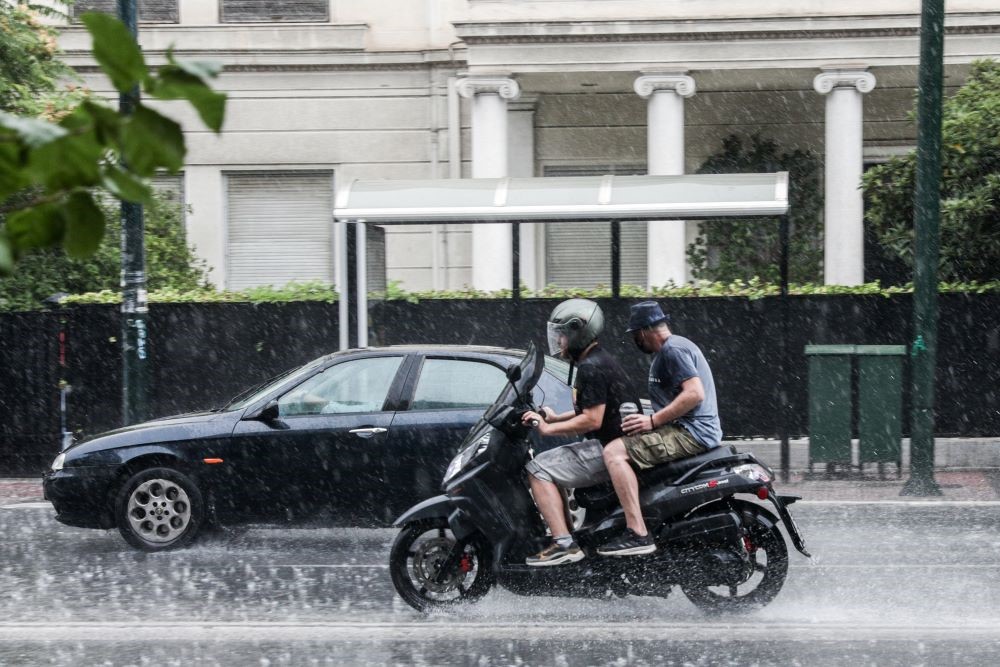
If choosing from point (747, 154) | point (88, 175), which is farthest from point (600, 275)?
point (88, 175)

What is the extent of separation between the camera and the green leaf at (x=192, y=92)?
177cm

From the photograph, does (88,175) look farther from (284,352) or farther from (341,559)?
(284,352)

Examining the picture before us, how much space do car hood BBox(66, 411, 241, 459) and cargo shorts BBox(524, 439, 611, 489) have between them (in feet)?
10.1

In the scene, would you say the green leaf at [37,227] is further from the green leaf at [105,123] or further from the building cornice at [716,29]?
the building cornice at [716,29]

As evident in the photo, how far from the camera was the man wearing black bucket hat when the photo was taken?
265 inches

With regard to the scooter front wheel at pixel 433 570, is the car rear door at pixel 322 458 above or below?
above

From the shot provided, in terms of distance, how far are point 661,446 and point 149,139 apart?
5.34 metres

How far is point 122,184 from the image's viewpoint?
1847 millimetres

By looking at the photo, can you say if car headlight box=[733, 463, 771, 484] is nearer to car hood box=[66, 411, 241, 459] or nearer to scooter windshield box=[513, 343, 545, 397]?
scooter windshield box=[513, 343, 545, 397]

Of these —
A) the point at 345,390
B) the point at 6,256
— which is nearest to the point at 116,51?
the point at 6,256

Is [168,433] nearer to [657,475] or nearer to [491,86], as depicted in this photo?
[657,475]

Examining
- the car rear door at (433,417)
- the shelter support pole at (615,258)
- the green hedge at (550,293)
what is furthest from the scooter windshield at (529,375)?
the green hedge at (550,293)

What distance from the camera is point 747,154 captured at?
67.4ft

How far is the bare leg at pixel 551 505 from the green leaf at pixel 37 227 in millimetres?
5013
